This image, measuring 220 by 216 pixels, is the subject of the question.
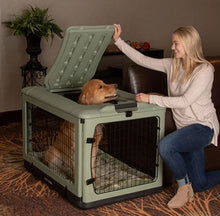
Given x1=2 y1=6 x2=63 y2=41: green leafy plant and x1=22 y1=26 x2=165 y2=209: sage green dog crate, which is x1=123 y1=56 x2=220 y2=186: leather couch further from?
x1=2 y1=6 x2=63 y2=41: green leafy plant

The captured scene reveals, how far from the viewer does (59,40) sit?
5.53 meters

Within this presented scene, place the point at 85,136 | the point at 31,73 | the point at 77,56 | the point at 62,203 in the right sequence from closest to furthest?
1. the point at 85,136
2. the point at 62,203
3. the point at 77,56
4. the point at 31,73

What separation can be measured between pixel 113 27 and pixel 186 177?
45.2 inches

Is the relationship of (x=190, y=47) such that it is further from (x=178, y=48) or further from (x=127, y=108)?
(x=127, y=108)

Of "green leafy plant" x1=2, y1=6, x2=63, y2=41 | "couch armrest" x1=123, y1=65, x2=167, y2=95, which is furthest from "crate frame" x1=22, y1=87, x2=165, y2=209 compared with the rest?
"green leafy plant" x1=2, y1=6, x2=63, y2=41

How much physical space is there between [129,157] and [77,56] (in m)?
0.94

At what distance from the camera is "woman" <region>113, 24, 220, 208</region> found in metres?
3.32

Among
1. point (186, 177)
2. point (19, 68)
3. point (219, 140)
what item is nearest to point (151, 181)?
point (186, 177)

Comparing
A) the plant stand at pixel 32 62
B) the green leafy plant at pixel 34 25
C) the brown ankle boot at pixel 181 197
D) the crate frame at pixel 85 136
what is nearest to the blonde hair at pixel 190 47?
the crate frame at pixel 85 136

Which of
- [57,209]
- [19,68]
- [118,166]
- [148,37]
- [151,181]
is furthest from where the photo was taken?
[148,37]

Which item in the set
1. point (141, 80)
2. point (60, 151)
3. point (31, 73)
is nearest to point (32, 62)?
point (31, 73)

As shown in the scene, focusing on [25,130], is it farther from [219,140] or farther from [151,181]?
[219,140]

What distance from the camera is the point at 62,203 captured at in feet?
11.2

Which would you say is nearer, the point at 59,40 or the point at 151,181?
the point at 151,181
